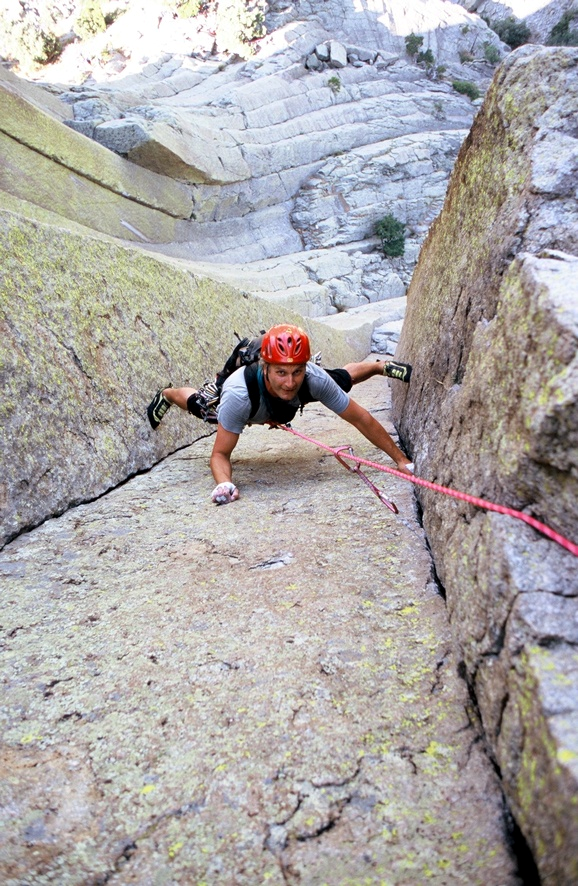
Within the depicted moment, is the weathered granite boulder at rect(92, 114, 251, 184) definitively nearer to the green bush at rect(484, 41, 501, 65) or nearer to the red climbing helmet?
the red climbing helmet

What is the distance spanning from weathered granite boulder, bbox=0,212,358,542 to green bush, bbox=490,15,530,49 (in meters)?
48.9

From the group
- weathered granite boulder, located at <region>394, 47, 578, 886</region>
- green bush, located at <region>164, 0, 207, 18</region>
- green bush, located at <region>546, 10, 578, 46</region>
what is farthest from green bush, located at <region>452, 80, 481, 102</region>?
weathered granite boulder, located at <region>394, 47, 578, 886</region>

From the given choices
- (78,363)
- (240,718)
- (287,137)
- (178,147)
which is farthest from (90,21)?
(240,718)

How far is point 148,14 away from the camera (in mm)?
28656

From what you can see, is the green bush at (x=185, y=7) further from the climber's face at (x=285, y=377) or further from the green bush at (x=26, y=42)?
the climber's face at (x=285, y=377)

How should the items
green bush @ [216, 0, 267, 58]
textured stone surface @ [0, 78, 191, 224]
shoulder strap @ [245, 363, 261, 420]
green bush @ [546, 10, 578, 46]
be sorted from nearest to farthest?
shoulder strap @ [245, 363, 261, 420]
textured stone surface @ [0, 78, 191, 224]
green bush @ [216, 0, 267, 58]
green bush @ [546, 10, 578, 46]

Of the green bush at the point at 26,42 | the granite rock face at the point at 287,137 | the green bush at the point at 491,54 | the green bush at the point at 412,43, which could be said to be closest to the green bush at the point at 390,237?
the granite rock face at the point at 287,137

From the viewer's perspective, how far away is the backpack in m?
4.10

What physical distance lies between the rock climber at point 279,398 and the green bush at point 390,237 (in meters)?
23.9

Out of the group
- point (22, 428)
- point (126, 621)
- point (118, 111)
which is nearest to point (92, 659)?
point (126, 621)

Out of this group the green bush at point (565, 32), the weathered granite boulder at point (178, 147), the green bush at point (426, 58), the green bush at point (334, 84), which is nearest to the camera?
the weathered granite boulder at point (178, 147)

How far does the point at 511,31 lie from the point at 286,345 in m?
50.9

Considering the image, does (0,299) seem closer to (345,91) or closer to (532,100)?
(532,100)

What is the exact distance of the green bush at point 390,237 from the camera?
2603cm
